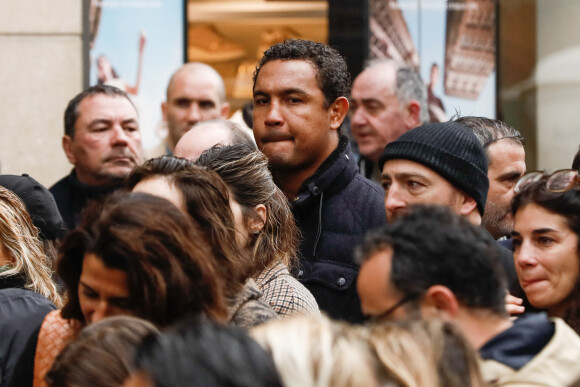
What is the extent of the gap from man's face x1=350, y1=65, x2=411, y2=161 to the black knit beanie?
2.42 meters

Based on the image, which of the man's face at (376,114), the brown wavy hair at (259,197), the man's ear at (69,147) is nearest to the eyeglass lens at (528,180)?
the brown wavy hair at (259,197)

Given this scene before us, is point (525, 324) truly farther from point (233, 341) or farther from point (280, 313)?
point (280, 313)

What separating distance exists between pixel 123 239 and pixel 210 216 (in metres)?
0.61

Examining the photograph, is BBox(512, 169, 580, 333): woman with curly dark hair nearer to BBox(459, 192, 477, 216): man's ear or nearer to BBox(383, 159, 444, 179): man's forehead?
BBox(459, 192, 477, 216): man's ear

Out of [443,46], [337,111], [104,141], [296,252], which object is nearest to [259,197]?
[296,252]

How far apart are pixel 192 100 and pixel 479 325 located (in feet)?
14.5

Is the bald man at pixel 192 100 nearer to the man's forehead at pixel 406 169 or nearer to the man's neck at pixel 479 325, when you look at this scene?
the man's forehead at pixel 406 169

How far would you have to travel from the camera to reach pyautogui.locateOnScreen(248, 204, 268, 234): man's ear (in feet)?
12.7

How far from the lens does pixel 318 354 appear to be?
6.67 feet

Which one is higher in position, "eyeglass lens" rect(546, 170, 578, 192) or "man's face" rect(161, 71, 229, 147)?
"man's face" rect(161, 71, 229, 147)

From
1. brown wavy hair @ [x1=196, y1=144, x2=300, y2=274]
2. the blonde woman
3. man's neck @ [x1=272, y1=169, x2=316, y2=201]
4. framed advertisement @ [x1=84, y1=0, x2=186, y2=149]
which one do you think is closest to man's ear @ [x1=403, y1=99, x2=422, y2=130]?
man's neck @ [x1=272, y1=169, x2=316, y2=201]

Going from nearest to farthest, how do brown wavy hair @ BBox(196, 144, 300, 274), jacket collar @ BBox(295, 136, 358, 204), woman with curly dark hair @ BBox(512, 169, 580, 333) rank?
1. woman with curly dark hair @ BBox(512, 169, 580, 333)
2. brown wavy hair @ BBox(196, 144, 300, 274)
3. jacket collar @ BBox(295, 136, 358, 204)

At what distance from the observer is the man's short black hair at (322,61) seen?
4742mm

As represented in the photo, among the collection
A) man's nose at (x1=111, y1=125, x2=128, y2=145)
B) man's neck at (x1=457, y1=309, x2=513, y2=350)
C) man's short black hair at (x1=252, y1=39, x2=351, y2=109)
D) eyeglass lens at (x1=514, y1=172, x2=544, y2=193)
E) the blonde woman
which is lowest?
the blonde woman
